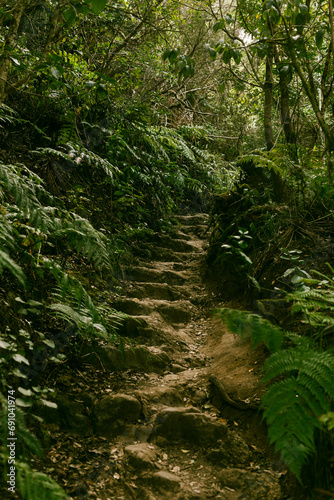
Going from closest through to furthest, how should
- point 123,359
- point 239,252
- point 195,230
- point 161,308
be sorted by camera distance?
point 123,359 → point 239,252 → point 161,308 → point 195,230

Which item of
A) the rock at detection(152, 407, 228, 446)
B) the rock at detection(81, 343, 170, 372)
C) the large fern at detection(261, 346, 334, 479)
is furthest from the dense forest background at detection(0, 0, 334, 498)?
the rock at detection(152, 407, 228, 446)

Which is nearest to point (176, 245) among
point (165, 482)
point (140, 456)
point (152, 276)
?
point (152, 276)

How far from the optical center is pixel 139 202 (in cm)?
625

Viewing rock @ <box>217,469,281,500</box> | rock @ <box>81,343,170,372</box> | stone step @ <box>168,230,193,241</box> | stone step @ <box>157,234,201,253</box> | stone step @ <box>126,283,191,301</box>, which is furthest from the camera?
stone step @ <box>168,230,193,241</box>

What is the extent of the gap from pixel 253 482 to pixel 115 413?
3.16 feet

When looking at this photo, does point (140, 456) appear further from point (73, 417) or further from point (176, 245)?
point (176, 245)

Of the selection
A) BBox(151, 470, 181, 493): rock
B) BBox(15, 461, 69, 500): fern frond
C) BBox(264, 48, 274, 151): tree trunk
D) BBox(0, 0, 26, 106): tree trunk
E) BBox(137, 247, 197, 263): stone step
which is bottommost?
A: BBox(151, 470, 181, 493): rock

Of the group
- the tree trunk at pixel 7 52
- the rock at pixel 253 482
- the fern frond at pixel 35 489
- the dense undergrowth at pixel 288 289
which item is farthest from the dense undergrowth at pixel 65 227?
the rock at pixel 253 482

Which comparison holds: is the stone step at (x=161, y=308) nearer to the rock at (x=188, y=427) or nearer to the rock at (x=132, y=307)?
the rock at (x=132, y=307)

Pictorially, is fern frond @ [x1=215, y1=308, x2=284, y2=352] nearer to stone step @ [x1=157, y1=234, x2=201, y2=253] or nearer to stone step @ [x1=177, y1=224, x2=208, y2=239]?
stone step @ [x1=157, y1=234, x2=201, y2=253]

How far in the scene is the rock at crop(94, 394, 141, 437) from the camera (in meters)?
2.32

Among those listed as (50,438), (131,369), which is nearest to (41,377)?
(50,438)

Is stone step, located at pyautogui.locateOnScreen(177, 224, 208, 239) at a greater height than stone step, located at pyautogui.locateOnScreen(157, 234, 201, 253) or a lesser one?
greater

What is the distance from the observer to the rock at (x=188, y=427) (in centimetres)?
236
